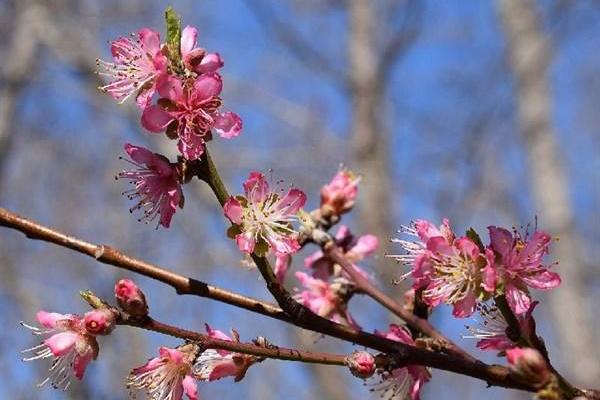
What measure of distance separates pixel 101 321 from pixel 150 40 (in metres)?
0.37

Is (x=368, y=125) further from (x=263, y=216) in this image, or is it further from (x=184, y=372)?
(x=184, y=372)

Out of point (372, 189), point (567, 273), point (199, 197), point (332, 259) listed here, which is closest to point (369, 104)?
point (372, 189)

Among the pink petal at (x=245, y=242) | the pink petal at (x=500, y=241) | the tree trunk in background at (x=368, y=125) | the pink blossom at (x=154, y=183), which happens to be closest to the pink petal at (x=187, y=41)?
the pink blossom at (x=154, y=183)

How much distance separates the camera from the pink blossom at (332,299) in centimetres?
132

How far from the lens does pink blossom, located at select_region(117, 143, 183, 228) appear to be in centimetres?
108

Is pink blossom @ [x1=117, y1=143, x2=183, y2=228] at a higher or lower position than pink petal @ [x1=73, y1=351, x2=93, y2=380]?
higher

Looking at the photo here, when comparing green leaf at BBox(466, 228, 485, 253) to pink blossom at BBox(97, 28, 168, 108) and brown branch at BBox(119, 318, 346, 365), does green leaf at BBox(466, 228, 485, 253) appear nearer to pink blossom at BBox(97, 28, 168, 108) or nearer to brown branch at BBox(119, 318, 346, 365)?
brown branch at BBox(119, 318, 346, 365)

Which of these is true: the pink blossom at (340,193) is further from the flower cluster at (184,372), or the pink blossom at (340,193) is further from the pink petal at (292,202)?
the flower cluster at (184,372)

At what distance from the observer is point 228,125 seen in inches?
43.1

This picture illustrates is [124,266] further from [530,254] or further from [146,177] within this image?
[530,254]

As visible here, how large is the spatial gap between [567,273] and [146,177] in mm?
6396

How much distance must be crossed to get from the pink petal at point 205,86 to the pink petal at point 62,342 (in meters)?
0.33

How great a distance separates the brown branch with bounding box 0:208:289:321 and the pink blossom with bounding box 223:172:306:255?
2.9 inches

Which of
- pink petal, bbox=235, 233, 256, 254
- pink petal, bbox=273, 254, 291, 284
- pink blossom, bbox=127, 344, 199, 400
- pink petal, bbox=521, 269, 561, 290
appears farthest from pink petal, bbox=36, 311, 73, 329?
pink petal, bbox=521, 269, 561, 290
